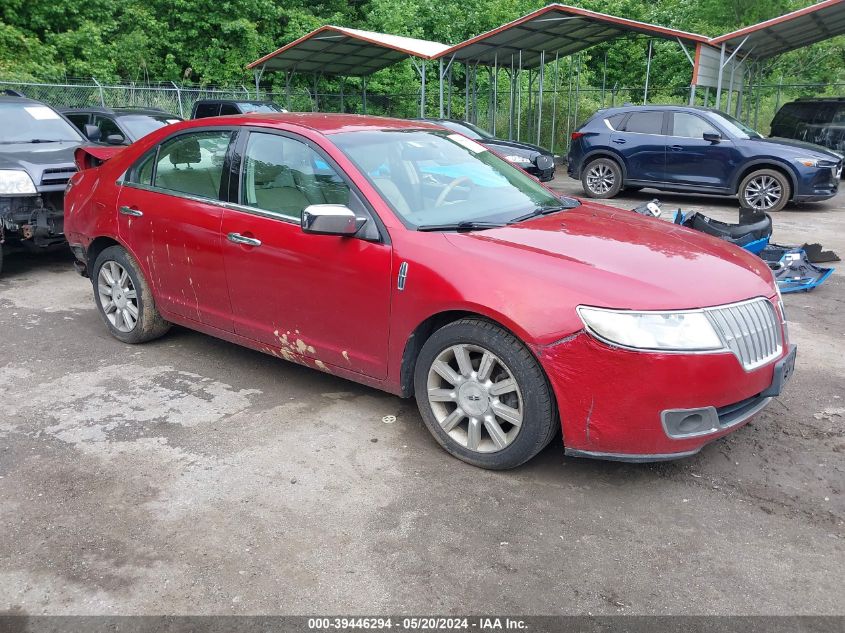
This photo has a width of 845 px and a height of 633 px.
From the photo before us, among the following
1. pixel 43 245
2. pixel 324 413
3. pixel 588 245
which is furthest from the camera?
pixel 43 245

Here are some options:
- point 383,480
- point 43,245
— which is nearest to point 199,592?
point 383,480

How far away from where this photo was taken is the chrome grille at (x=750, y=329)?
318 centimetres

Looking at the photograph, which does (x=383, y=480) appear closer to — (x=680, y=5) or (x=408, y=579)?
(x=408, y=579)

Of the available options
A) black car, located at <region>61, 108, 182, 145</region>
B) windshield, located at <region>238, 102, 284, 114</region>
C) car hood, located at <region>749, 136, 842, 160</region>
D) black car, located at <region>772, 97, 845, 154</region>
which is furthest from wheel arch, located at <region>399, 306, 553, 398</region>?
black car, located at <region>772, 97, 845, 154</region>

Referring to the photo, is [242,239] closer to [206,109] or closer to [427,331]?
[427,331]

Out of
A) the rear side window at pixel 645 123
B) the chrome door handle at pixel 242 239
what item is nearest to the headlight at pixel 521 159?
the rear side window at pixel 645 123

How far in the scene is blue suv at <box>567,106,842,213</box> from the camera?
11656 millimetres

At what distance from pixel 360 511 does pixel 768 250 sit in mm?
5882

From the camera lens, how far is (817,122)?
16125mm

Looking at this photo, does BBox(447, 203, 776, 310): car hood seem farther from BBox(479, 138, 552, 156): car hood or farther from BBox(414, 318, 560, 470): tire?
BBox(479, 138, 552, 156): car hood

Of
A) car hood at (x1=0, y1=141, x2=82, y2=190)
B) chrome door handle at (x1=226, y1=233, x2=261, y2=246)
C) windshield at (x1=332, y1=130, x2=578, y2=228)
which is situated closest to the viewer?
windshield at (x1=332, y1=130, x2=578, y2=228)

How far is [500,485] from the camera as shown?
344cm

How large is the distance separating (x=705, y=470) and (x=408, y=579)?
65.9 inches

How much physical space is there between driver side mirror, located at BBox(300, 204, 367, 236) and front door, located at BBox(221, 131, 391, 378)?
12cm
